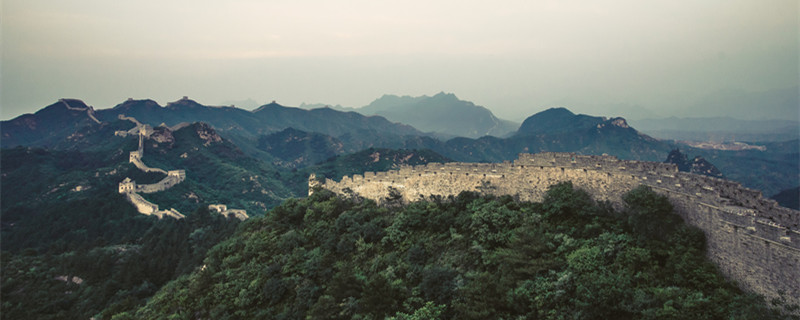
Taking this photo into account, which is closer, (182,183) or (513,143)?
(182,183)

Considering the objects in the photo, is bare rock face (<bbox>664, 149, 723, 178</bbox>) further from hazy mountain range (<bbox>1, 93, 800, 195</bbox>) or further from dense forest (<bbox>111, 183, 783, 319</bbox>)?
dense forest (<bbox>111, 183, 783, 319</bbox>)

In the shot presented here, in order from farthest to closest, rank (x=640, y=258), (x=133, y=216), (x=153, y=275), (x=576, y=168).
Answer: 1. (x=133, y=216)
2. (x=153, y=275)
3. (x=576, y=168)
4. (x=640, y=258)

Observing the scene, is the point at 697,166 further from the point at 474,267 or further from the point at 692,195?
the point at 474,267

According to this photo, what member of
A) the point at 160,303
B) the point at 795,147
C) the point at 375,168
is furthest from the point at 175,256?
the point at 795,147

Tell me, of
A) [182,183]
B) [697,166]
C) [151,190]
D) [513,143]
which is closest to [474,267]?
[697,166]

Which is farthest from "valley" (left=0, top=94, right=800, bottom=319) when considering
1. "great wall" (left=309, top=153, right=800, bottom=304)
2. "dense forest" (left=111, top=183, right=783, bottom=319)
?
"dense forest" (left=111, top=183, right=783, bottom=319)

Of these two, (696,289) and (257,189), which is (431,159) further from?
(696,289)

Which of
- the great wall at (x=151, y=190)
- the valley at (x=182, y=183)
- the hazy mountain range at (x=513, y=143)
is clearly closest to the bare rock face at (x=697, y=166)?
the valley at (x=182, y=183)
